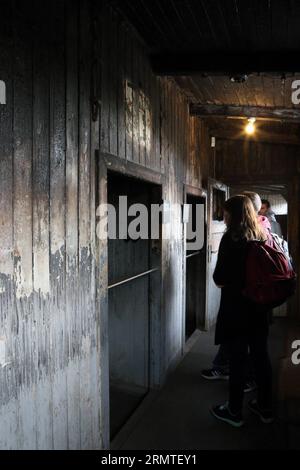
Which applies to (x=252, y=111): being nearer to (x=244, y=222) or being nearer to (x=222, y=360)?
(x=244, y=222)

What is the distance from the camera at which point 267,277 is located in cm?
268

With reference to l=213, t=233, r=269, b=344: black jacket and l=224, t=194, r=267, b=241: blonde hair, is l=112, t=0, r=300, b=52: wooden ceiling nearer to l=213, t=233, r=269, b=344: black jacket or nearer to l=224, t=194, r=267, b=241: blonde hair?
l=224, t=194, r=267, b=241: blonde hair

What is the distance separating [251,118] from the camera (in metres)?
4.61

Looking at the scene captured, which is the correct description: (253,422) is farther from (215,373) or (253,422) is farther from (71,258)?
(71,258)

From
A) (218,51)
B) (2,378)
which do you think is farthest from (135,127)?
(2,378)

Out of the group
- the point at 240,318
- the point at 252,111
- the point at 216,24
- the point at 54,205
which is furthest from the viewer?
the point at 252,111

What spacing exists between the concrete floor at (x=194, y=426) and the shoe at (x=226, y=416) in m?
0.04

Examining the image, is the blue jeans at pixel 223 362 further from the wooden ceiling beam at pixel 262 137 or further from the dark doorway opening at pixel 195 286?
the wooden ceiling beam at pixel 262 137

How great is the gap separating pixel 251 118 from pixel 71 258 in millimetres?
3418

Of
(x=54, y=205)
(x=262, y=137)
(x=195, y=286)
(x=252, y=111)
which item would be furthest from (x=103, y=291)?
(x=262, y=137)

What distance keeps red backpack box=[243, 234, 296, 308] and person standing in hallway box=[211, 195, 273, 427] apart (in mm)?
71

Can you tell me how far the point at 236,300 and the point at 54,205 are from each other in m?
1.59

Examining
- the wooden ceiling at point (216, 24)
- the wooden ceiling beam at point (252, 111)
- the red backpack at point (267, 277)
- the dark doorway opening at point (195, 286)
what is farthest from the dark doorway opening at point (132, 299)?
the dark doorway opening at point (195, 286)

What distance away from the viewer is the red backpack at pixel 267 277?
269 centimetres
